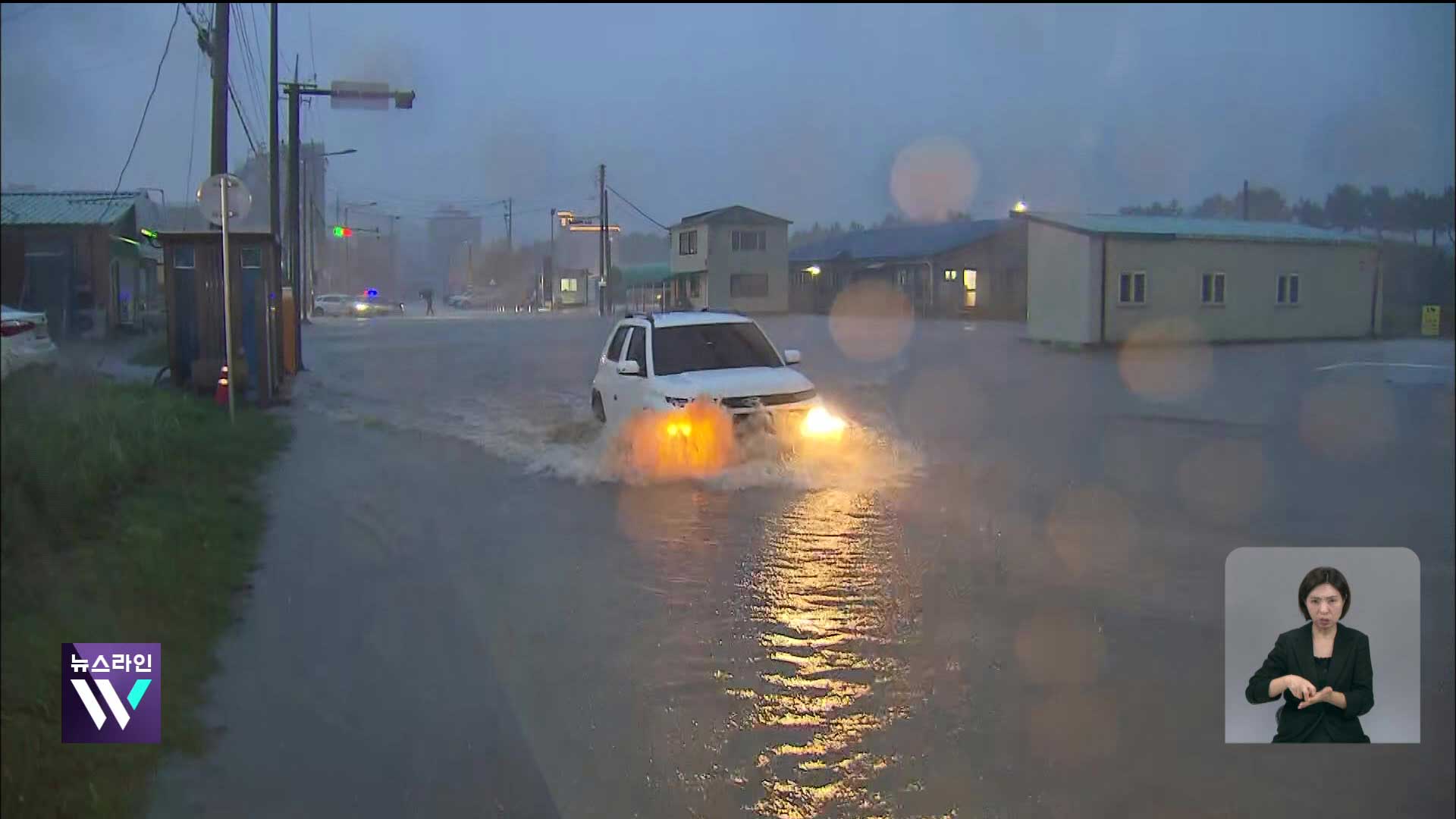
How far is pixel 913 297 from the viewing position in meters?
22.0

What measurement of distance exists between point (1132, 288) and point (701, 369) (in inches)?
468

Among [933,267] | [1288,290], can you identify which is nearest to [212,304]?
[933,267]

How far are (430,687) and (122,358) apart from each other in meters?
13.6

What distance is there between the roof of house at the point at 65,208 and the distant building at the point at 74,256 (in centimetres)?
1

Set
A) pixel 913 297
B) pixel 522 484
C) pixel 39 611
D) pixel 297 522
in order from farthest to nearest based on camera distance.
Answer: pixel 913 297, pixel 522 484, pixel 297 522, pixel 39 611

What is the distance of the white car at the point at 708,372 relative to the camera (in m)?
12.7

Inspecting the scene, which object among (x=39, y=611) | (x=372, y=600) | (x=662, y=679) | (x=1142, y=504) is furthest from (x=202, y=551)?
(x=1142, y=504)

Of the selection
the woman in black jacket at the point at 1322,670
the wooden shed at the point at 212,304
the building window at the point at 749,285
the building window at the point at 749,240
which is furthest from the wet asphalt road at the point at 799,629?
the building window at the point at 749,240

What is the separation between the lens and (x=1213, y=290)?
22.9 metres

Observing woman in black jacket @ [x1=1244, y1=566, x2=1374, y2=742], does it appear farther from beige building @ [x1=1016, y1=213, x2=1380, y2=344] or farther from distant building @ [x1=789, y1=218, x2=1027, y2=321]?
beige building @ [x1=1016, y1=213, x2=1380, y2=344]

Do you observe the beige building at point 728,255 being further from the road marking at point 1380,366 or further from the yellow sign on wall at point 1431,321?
the yellow sign on wall at point 1431,321

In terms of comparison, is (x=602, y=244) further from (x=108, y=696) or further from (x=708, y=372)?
(x=108, y=696)

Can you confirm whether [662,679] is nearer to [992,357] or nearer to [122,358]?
[122,358]

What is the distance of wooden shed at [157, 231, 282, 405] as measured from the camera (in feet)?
54.3
